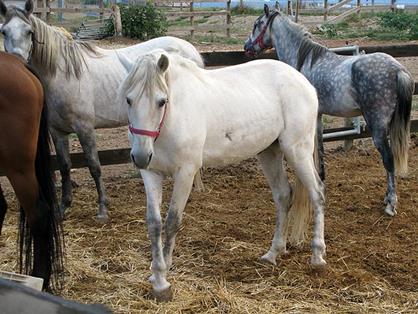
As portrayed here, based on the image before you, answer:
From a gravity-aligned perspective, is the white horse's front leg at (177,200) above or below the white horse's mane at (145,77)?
below

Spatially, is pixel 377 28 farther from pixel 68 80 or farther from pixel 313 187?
pixel 313 187

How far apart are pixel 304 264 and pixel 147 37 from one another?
16890mm

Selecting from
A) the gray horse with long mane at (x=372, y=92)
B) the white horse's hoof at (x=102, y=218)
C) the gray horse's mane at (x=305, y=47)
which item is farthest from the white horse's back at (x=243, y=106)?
the gray horse's mane at (x=305, y=47)

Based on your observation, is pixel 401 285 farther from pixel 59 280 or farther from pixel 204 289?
pixel 59 280

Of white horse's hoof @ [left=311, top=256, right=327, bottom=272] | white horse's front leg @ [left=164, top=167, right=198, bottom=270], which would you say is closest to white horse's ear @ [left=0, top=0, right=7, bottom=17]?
white horse's front leg @ [left=164, top=167, right=198, bottom=270]

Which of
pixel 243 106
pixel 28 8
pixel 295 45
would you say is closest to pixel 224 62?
pixel 295 45

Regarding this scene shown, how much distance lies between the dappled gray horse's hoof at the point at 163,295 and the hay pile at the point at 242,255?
0.05 meters

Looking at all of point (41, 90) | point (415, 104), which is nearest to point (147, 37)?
point (415, 104)

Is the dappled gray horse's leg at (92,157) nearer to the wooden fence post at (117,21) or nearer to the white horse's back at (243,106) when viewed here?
the white horse's back at (243,106)

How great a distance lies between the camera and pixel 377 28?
24500 mm

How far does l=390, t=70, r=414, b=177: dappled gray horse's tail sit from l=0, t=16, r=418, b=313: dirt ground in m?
0.43

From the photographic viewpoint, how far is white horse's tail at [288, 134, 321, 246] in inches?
177

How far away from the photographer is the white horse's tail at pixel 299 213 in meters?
4.49

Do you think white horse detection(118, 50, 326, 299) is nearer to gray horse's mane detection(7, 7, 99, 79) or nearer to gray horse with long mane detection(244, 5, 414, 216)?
gray horse with long mane detection(244, 5, 414, 216)
